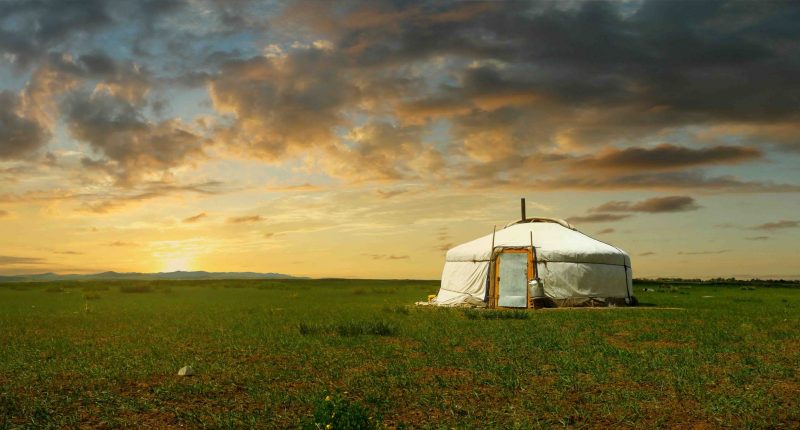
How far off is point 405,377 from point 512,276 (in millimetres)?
17774

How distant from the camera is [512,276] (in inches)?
1029

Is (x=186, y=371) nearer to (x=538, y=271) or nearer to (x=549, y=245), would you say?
(x=538, y=271)

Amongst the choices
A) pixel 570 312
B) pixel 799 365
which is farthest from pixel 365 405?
pixel 570 312

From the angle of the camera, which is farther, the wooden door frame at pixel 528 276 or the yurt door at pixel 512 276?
the yurt door at pixel 512 276

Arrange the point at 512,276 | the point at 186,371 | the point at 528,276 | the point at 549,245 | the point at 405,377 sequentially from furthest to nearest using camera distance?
1. the point at 549,245
2. the point at 512,276
3. the point at 528,276
4. the point at 186,371
5. the point at 405,377

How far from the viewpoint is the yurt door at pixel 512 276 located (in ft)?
84.7

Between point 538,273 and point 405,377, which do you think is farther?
point 538,273

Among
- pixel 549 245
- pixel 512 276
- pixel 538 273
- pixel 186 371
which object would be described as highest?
pixel 549 245

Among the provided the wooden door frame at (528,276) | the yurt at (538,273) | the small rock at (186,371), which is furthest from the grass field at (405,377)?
the yurt at (538,273)

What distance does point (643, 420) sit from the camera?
6.76 metres

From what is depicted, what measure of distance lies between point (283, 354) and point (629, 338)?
25.0 feet

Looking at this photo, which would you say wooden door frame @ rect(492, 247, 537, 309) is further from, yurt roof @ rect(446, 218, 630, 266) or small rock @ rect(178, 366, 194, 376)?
small rock @ rect(178, 366, 194, 376)

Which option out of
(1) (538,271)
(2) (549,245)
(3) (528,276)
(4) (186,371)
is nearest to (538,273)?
(1) (538,271)

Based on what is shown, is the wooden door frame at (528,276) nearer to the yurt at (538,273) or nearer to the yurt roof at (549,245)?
the yurt at (538,273)
